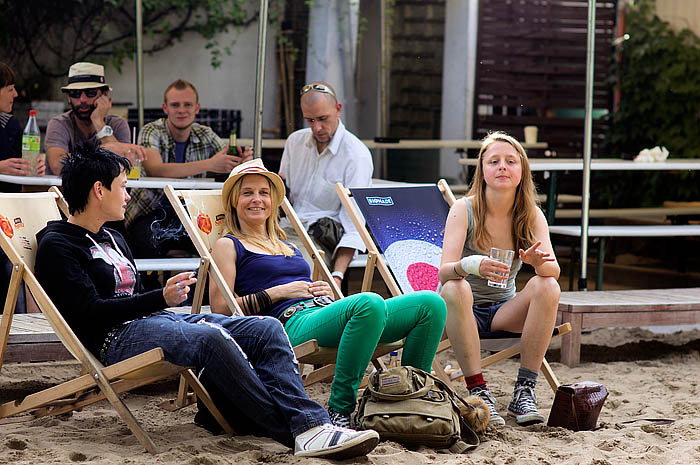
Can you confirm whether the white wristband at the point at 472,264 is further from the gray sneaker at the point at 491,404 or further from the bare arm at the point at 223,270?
the bare arm at the point at 223,270

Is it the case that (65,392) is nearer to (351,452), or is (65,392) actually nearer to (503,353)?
(351,452)

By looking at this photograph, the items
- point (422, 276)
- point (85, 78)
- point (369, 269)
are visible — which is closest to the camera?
point (369, 269)

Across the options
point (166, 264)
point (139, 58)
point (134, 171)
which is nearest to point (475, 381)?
point (166, 264)

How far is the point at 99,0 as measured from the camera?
7.48 m

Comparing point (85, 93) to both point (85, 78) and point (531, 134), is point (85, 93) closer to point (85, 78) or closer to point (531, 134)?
point (85, 78)

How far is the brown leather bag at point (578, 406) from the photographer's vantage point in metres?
3.50

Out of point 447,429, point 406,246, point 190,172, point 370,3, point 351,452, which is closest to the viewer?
point 351,452

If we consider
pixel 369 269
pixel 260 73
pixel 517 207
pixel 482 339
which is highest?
pixel 260 73

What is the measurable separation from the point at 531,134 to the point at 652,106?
1.34 meters

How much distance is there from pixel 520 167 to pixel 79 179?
69.3 inches

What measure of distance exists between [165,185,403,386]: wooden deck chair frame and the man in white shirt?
93cm

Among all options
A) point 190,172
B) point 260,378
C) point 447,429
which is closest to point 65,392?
point 260,378

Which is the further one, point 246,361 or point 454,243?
point 454,243

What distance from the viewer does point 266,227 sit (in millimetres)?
3748
